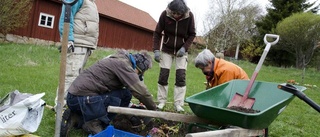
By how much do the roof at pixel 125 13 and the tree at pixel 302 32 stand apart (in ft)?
33.2

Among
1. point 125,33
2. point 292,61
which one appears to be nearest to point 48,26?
point 125,33

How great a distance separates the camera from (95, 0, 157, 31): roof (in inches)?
799

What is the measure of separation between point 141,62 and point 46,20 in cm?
1480

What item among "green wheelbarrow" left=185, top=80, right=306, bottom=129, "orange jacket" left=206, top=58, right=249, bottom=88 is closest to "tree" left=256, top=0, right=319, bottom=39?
"orange jacket" left=206, top=58, right=249, bottom=88

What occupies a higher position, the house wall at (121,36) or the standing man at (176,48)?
the house wall at (121,36)

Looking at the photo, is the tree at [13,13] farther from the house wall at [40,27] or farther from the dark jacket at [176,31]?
the dark jacket at [176,31]

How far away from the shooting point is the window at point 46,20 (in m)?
15.9

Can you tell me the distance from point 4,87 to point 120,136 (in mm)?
2777

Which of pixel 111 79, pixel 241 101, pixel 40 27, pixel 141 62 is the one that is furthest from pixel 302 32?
pixel 111 79

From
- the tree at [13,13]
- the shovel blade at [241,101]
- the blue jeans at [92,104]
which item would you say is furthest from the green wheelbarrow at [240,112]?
the tree at [13,13]

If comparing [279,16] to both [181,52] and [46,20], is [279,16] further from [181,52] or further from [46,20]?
[181,52]

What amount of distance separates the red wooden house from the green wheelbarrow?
46.6ft

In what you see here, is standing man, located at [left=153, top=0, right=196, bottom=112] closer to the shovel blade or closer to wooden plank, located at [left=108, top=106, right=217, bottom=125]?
the shovel blade

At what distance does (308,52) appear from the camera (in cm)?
1702
